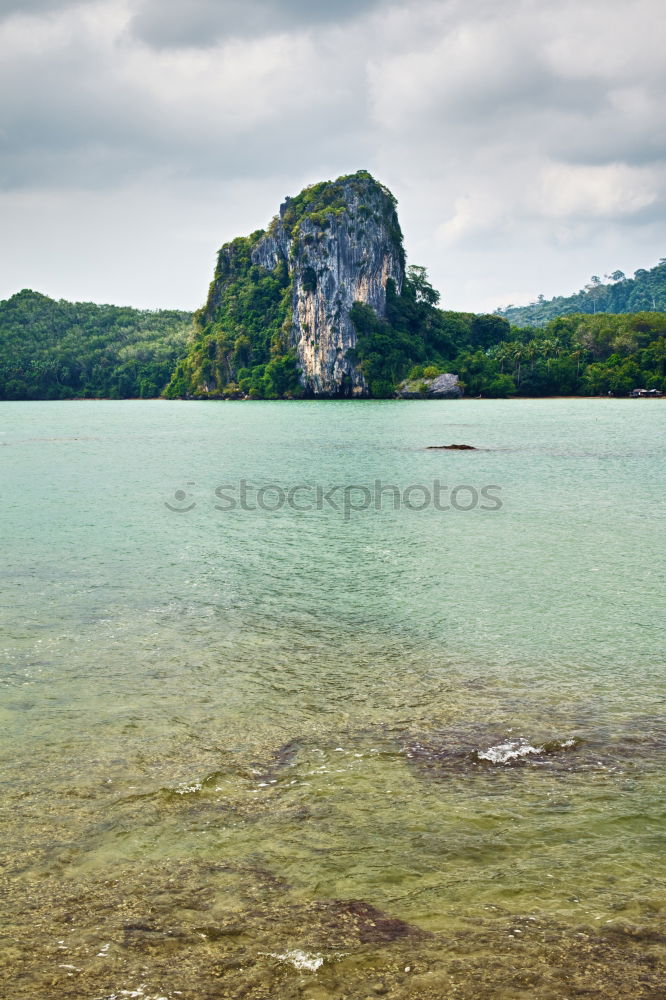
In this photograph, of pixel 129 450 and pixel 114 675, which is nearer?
pixel 114 675

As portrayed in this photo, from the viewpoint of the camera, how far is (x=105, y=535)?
1802cm

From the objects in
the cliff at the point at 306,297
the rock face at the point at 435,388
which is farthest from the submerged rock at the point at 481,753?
the cliff at the point at 306,297

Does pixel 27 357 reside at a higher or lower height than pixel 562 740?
higher

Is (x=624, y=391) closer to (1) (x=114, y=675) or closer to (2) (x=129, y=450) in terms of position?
(2) (x=129, y=450)

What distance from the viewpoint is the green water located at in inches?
163

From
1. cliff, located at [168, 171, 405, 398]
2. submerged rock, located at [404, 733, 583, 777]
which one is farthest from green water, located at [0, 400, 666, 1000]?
cliff, located at [168, 171, 405, 398]

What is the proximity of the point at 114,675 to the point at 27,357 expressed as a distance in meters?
164

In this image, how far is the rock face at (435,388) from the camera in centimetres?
11831

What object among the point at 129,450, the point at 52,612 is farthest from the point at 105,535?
the point at 129,450

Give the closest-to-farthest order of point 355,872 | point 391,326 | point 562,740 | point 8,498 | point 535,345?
point 355,872 < point 562,740 < point 8,498 < point 535,345 < point 391,326

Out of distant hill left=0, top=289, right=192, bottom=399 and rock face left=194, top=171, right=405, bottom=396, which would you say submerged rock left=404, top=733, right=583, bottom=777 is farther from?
distant hill left=0, top=289, right=192, bottom=399

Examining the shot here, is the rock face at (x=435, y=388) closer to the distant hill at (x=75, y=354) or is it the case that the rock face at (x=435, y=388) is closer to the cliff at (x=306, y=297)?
the cliff at (x=306, y=297)

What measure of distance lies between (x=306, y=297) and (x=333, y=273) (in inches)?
259

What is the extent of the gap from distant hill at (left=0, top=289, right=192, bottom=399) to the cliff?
16.1 meters
